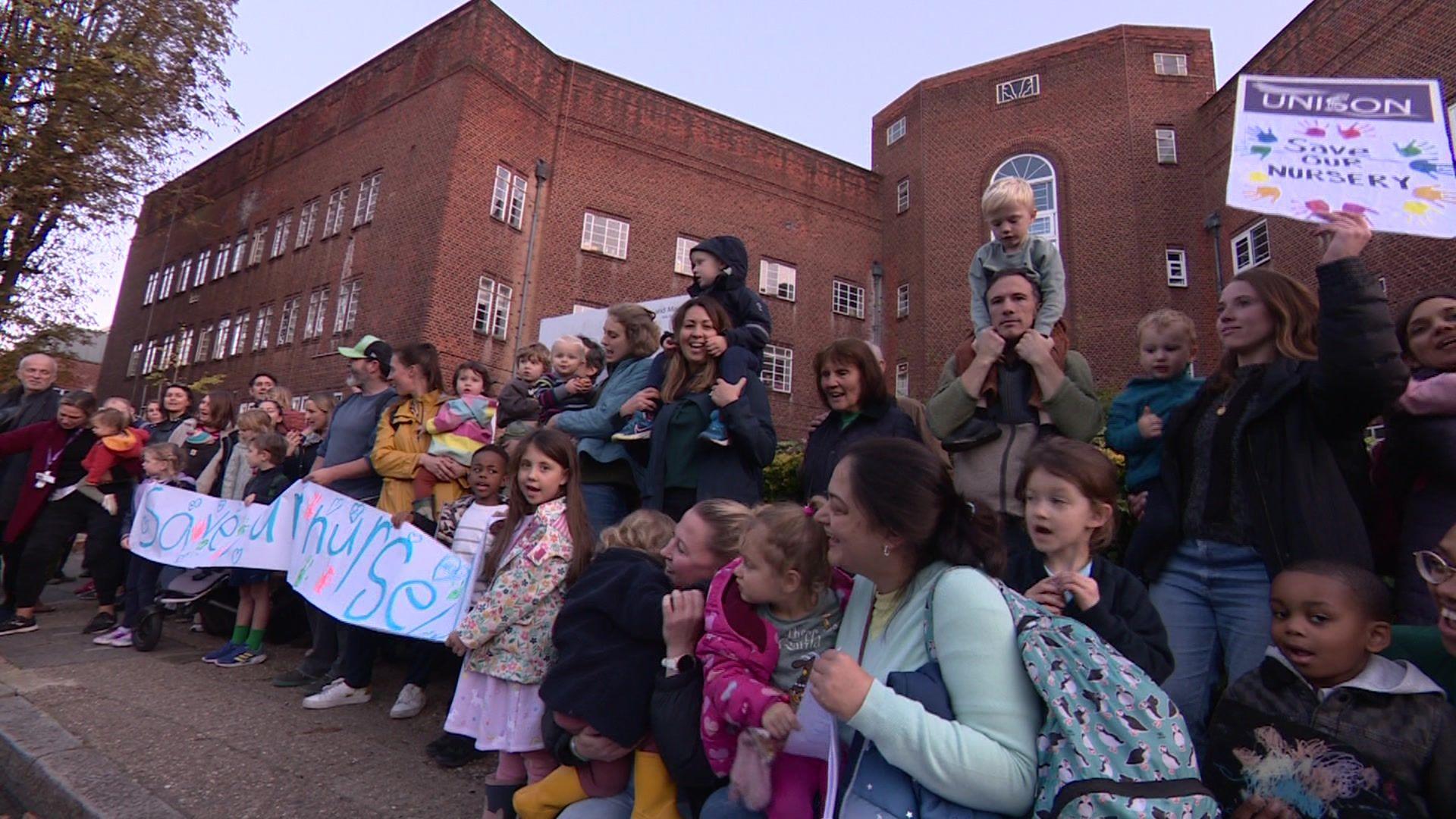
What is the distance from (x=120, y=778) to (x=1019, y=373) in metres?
4.48

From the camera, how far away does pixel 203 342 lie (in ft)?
101

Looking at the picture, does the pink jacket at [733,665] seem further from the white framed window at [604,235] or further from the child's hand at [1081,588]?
the white framed window at [604,235]

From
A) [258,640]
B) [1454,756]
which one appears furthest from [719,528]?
[258,640]

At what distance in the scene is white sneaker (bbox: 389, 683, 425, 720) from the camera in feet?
15.8

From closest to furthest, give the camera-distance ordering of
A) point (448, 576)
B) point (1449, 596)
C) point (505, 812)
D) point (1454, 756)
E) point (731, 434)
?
point (1454, 756), point (1449, 596), point (505, 812), point (731, 434), point (448, 576)

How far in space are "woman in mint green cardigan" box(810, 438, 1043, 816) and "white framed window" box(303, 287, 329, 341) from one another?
87.4ft

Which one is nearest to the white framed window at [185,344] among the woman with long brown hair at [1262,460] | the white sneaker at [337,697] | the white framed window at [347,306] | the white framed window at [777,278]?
the white framed window at [347,306]

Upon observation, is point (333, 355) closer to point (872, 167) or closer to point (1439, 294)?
point (872, 167)

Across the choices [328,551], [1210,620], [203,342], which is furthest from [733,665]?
[203,342]

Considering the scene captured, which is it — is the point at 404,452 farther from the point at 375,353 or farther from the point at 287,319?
the point at 287,319

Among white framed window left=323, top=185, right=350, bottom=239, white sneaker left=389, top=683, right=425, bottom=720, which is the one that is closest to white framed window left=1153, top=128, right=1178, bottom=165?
white framed window left=323, top=185, right=350, bottom=239

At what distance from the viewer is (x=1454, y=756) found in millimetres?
1896

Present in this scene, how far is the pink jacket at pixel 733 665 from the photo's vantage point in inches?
92.1

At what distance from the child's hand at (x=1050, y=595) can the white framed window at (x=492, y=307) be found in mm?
22221
